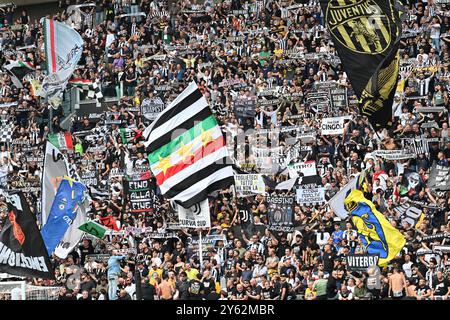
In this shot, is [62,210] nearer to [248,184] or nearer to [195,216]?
[195,216]

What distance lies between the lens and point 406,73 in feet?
72.3

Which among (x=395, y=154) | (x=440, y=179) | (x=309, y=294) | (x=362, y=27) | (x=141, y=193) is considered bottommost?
(x=309, y=294)

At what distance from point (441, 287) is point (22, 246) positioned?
695 cm

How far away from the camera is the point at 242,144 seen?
22.6 meters

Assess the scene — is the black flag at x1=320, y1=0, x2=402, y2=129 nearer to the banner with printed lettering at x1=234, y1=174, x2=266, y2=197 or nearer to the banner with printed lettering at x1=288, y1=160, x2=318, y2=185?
the banner with printed lettering at x1=288, y1=160, x2=318, y2=185

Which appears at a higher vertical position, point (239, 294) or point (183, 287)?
point (183, 287)

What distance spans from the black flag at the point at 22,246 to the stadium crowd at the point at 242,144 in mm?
1010

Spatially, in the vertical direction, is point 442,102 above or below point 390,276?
above

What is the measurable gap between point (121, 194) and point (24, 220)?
10.4 feet

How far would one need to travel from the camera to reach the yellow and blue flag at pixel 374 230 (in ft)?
61.3

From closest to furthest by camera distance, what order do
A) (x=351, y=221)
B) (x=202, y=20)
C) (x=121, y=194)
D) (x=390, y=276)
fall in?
(x=390, y=276) → (x=351, y=221) → (x=121, y=194) → (x=202, y=20)

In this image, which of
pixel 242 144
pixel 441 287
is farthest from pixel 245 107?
pixel 441 287
